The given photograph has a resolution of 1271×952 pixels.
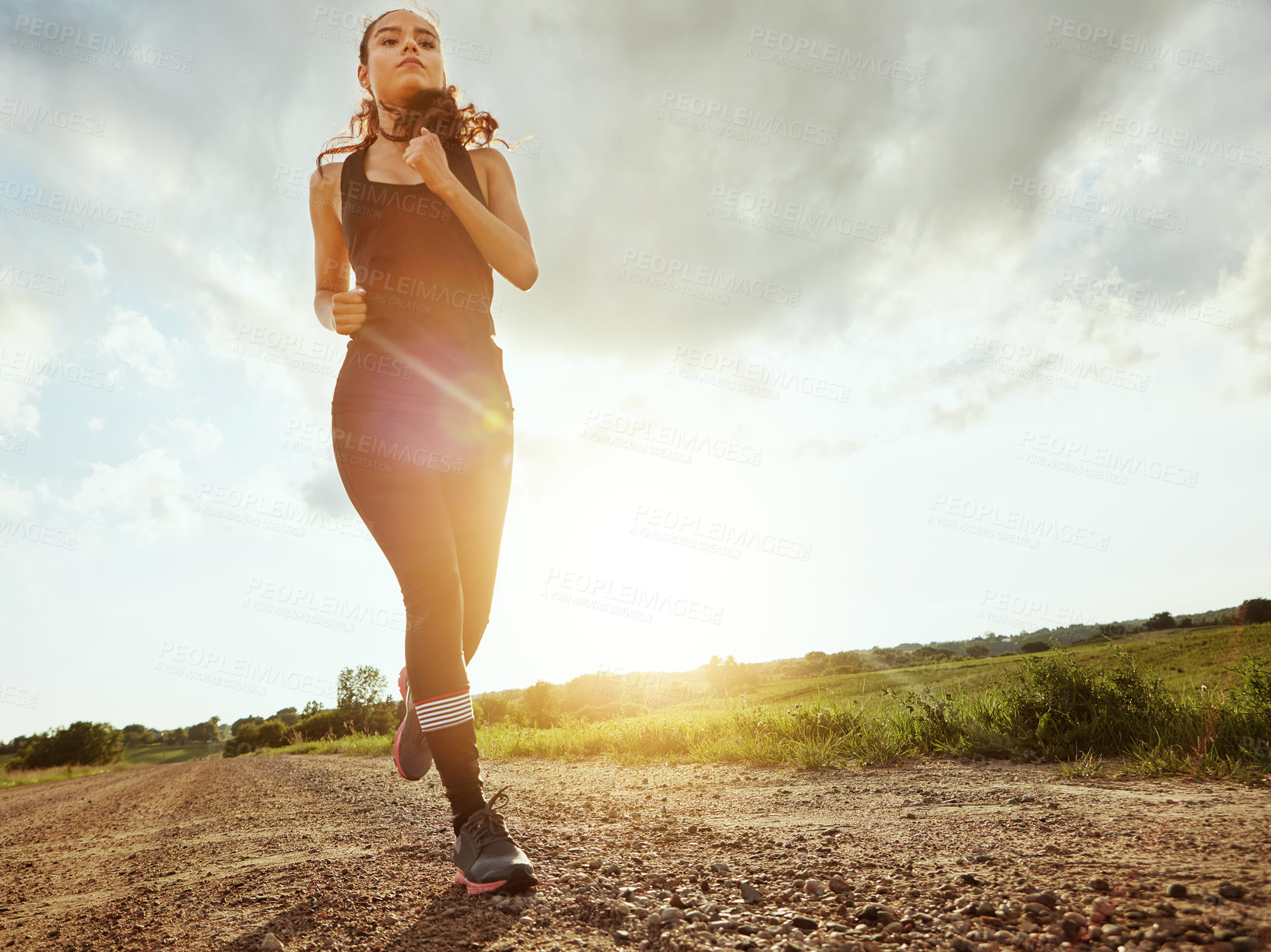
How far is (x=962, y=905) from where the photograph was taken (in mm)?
1549

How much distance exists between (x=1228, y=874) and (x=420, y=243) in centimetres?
313

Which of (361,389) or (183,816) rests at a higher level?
(361,389)

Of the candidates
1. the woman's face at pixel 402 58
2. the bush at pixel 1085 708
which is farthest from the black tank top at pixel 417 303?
the bush at pixel 1085 708

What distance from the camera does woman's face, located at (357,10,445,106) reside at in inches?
109

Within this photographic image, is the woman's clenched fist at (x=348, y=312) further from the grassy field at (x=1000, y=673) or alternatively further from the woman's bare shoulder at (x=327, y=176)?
the grassy field at (x=1000, y=673)

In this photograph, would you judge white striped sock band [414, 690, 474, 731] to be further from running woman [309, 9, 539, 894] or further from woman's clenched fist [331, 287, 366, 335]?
woman's clenched fist [331, 287, 366, 335]

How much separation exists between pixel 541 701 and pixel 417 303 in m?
12.8

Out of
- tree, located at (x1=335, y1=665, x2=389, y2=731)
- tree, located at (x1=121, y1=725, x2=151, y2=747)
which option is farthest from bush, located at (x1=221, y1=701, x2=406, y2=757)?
tree, located at (x1=121, y1=725, x2=151, y2=747)

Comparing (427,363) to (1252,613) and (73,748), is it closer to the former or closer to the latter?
(1252,613)

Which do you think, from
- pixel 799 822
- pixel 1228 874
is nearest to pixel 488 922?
pixel 799 822

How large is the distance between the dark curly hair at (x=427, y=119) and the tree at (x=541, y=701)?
34.3 ft

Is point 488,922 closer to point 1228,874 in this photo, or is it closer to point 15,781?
point 1228,874

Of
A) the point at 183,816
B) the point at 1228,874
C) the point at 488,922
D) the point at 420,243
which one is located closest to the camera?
the point at 1228,874

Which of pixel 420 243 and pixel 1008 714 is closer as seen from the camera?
pixel 420 243
